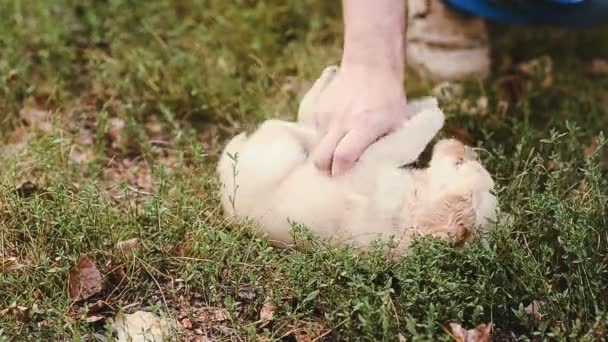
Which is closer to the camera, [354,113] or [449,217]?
[449,217]

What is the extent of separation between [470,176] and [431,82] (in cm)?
86

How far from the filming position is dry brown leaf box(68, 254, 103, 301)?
1.89 metres

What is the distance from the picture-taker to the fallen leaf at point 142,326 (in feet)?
5.84

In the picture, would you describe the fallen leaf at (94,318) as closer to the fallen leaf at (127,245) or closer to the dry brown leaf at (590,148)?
the fallen leaf at (127,245)

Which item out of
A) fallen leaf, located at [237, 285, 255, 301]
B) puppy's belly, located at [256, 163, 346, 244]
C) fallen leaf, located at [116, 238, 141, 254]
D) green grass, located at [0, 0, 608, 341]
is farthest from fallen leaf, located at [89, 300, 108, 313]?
puppy's belly, located at [256, 163, 346, 244]

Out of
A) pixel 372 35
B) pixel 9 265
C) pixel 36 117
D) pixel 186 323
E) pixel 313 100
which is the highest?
pixel 372 35

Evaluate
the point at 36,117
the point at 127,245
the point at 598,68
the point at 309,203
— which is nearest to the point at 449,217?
the point at 309,203

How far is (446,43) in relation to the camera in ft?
9.14

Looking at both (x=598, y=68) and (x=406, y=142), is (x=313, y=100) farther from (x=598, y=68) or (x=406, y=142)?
(x=598, y=68)

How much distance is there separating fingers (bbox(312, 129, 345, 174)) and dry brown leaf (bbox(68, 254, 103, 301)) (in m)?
0.49

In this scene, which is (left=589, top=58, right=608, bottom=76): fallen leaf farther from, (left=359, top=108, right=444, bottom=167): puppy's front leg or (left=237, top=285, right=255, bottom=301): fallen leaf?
(left=237, top=285, right=255, bottom=301): fallen leaf

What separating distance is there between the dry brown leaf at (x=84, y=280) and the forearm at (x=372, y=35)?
663 millimetres

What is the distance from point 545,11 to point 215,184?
1.01 metres

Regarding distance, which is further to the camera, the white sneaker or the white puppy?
the white sneaker
